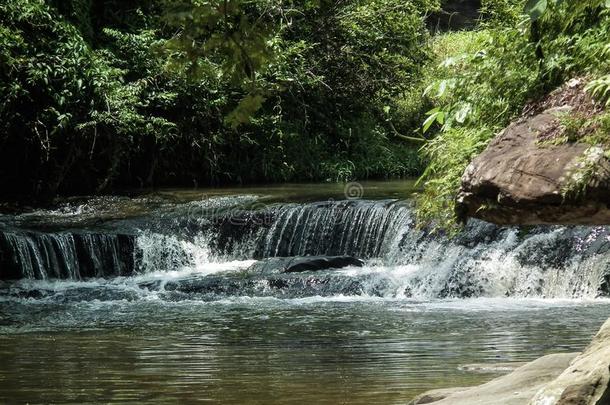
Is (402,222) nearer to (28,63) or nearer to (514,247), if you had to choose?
(514,247)

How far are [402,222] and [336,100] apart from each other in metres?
7.63

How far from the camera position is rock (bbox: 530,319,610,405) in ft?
11.4

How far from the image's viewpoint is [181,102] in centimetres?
1931

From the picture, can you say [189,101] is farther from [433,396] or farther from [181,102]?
[433,396]

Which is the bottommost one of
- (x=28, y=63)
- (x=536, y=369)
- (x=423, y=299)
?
(x=423, y=299)

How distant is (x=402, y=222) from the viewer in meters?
14.5

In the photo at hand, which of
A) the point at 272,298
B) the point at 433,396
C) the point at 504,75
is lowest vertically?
the point at 272,298

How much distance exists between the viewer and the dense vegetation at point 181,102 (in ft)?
57.1

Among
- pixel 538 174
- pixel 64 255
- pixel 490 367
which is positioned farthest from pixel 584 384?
pixel 64 255

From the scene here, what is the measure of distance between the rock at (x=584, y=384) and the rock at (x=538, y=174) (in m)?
0.49

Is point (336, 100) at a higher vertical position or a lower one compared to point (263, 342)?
higher

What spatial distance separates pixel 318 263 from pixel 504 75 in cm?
945

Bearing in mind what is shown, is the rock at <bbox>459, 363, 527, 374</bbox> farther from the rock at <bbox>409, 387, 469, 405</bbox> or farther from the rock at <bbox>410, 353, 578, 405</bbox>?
the rock at <bbox>410, 353, 578, 405</bbox>

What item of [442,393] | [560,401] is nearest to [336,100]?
[442,393]
